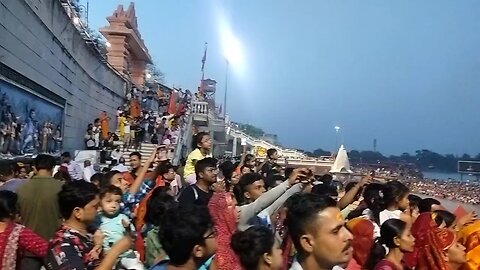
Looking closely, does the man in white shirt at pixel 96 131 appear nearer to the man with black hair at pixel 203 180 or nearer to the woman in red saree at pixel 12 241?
the man with black hair at pixel 203 180

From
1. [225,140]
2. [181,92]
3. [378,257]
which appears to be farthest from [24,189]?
[225,140]

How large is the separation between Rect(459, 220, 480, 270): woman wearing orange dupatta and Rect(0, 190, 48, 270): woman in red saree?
3.20 meters

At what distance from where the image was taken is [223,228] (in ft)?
14.0

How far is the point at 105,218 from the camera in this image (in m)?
5.04

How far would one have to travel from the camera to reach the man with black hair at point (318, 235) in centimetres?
299

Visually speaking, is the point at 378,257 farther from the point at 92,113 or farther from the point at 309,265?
the point at 92,113

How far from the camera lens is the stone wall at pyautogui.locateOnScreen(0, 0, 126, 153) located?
11953 mm

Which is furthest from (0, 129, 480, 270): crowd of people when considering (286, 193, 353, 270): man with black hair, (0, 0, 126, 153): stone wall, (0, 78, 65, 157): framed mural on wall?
(0, 0, 126, 153): stone wall

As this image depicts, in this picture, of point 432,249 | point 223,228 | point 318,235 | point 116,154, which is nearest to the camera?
point 318,235

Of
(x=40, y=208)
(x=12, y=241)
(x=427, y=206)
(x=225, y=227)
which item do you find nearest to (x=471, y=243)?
(x=427, y=206)

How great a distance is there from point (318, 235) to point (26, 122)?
36.5 feet

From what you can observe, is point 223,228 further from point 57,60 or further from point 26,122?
point 57,60

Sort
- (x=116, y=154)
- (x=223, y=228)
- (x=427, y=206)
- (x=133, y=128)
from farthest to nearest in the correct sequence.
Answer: (x=133, y=128) < (x=116, y=154) < (x=427, y=206) < (x=223, y=228)

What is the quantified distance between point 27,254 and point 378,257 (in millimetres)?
2422
